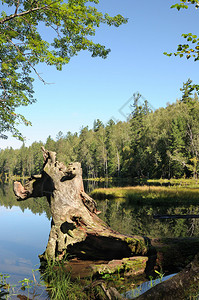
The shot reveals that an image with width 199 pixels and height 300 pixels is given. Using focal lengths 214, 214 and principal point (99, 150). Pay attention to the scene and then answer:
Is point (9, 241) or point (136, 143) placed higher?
point (136, 143)

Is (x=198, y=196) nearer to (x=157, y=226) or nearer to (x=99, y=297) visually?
(x=157, y=226)

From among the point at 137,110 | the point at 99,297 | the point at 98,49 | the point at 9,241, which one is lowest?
the point at 9,241

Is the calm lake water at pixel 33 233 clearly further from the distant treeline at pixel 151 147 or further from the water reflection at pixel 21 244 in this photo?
the distant treeline at pixel 151 147

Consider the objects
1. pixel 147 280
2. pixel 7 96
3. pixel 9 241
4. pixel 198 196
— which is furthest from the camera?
pixel 198 196

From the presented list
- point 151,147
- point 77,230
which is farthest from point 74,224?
point 151,147

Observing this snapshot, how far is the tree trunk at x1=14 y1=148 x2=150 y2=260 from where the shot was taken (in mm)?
7738

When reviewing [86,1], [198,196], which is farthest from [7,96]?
[198,196]

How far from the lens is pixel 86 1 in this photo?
306 inches

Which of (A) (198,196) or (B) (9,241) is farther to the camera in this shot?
(A) (198,196)

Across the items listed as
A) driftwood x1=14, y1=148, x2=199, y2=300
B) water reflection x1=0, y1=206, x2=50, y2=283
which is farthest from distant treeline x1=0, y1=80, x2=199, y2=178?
driftwood x1=14, y1=148, x2=199, y2=300

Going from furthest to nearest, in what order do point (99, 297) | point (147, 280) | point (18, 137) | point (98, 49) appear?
point (18, 137) < point (98, 49) < point (147, 280) < point (99, 297)

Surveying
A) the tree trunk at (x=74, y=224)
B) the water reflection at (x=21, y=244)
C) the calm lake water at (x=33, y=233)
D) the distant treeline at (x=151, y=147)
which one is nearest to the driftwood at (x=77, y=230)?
the tree trunk at (x=74, y=224)

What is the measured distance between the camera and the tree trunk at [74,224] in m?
7.74

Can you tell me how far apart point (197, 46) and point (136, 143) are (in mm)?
65882
